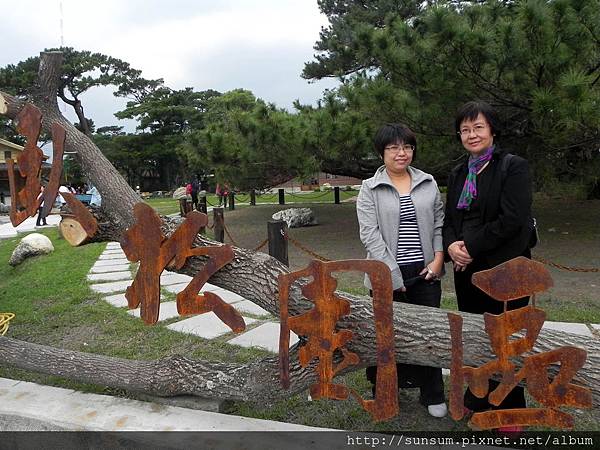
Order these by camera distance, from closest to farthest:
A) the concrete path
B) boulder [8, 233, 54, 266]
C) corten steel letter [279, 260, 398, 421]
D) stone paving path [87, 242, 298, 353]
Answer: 1. corten steel letter [279, 260, 398, 421]
2. the concrete path
3. stone paving path [87, 242, 298, 353]
4. boulder [8, 233, 54, 266]

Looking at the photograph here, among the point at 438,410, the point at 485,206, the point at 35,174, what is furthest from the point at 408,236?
the point at 35,174

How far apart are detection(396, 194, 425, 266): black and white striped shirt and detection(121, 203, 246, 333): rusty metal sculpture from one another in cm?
75

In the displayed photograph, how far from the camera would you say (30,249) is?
25.7ft

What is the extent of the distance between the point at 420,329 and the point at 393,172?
69 cm

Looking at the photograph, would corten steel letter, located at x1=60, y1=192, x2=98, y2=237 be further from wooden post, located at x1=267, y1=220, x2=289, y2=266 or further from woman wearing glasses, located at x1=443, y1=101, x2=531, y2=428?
wooden post, located at x1=267, y1=220, x2=289, y2=266

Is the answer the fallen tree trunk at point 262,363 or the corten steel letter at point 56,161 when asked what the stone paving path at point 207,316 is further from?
the corten steel letter at point 56,161

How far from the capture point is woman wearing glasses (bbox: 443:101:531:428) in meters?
1.90

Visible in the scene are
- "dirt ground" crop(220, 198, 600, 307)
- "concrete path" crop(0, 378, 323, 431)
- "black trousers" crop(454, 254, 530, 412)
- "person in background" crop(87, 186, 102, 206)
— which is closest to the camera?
"black trousers" crop(454, 254, 530, 412)

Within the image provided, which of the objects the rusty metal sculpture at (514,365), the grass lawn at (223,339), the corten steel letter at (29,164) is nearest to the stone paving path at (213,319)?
the grass lawn at (223,339)

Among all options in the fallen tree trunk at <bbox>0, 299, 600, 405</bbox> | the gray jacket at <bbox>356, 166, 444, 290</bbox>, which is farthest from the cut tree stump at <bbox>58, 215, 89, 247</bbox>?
the gray jacket at <bbox>356, 166, 444, 290</bbox>

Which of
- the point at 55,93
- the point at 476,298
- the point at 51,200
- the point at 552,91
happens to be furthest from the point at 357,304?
the point at 552,91

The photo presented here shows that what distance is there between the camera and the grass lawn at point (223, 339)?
2.49m

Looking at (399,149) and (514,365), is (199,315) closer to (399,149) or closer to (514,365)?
(399,149)

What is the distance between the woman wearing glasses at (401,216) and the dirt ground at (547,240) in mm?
2595
